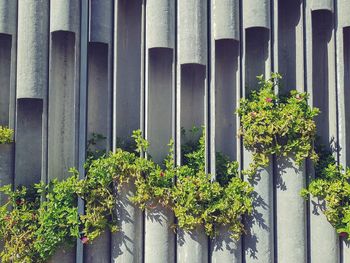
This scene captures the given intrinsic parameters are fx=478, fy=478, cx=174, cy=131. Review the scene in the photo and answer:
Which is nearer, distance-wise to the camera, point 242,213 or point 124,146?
point 242,213

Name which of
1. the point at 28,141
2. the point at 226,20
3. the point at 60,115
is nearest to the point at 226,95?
the point at 226,20

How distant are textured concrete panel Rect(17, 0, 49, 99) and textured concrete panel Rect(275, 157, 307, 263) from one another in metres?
4.08

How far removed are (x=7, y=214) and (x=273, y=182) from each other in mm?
4257

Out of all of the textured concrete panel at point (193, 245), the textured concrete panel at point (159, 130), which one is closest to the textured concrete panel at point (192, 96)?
the textured concrete panel at point (159, 130)

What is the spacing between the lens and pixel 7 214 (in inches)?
291

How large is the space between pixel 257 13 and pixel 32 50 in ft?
12.0

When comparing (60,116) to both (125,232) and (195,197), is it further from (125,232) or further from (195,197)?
(195,197)

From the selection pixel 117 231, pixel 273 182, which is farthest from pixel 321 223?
pixel 117 231

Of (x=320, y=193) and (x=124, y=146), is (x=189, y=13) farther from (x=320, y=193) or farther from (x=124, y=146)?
(x=320, y=193)

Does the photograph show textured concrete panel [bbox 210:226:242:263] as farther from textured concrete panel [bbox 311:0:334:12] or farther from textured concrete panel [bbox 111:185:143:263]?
textured concrete panel [bbox 311:0:334:12]

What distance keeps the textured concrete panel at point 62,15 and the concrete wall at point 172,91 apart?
16mm

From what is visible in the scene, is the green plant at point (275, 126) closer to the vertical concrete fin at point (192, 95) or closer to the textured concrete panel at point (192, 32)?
the vertical concrete fin at point (192, 95)

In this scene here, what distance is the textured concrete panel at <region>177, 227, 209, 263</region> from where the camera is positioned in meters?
7.52

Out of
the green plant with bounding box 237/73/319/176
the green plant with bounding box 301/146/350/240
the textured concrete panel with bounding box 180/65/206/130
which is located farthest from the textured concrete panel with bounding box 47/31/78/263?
the green plant with bounding box 301/146/350/240
